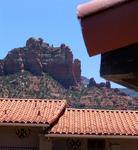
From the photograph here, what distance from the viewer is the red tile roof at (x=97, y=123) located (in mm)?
18348

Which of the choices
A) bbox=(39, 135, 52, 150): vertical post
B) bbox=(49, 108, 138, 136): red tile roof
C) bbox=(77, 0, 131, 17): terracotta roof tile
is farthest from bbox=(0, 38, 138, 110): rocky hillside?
bbox=(77, 0, 131, 17): terracotta roof tile

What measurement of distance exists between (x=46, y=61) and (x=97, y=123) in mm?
71262

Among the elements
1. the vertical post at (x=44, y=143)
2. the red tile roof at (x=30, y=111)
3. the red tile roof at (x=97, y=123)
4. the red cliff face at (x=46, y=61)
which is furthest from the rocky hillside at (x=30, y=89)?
the vertical post at (x=44, y=143)

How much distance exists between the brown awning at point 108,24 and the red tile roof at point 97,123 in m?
16.2

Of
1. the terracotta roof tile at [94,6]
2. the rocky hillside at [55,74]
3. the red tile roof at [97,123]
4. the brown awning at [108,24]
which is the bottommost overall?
the brown awning at [108,24]

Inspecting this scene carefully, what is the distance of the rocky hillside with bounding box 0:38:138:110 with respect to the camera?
7250 centimetres

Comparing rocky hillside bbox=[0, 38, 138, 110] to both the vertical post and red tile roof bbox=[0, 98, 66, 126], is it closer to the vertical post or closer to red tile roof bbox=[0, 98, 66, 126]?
red tile roof bbox=[0, 98, 66, 126]

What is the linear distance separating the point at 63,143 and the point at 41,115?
1750mm

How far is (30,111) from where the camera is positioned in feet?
66.0

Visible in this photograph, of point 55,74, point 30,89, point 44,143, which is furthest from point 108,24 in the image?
point 55,74

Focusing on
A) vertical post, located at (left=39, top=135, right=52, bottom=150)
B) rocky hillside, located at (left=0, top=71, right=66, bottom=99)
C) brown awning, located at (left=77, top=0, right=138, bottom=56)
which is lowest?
brown awning, located at (left=77, top=0, right=138, bottom=56)

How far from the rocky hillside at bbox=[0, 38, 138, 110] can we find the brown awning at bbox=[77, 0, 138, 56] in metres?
66.3

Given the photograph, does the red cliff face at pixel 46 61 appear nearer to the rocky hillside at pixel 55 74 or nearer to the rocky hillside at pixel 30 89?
the rocky hillside at pixel 55 74

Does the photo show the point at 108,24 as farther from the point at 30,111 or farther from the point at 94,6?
the point at 30,111
